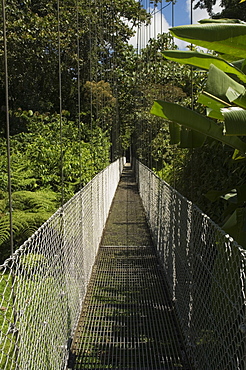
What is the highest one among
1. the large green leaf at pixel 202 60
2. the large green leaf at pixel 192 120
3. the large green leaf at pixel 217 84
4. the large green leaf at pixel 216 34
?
the large green leaf at pixel 216 34

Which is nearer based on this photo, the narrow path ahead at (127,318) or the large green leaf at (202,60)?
the large green leaf at (202,60)

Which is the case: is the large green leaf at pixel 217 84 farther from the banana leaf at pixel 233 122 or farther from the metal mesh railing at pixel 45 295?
the metal mesh railing at pixel 45 295

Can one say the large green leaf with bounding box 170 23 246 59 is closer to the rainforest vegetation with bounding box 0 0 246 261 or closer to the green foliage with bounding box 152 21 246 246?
the green foliage with bounding box 152 21 246 246

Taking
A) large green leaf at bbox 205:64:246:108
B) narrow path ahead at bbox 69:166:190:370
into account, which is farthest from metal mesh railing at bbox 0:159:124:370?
large green leaf at bbox 205:64:246:108

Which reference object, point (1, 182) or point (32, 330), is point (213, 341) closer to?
point (32, 330)

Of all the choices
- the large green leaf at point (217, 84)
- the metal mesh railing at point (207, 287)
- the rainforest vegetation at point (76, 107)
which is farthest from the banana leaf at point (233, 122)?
the rainforest vegetation at point (76, 107)

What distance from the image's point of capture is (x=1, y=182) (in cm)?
654

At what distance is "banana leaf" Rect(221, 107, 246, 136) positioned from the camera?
6.03 feet

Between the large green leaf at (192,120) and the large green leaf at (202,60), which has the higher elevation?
the large green leaf at (202,60)

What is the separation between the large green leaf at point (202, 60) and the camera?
2.34 m

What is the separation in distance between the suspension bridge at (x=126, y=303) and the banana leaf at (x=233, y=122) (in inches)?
19.0

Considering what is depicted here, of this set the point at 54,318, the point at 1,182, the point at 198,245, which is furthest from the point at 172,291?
the point at 1,182

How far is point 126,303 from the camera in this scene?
4.54 m

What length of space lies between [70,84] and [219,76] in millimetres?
12338
